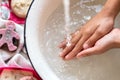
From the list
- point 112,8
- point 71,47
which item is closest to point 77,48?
point 71,47

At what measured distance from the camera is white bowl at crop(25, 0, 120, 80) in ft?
3.08

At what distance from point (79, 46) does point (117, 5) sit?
0.18 meters

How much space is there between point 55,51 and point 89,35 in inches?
5.5

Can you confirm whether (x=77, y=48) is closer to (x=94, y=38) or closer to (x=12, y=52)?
(x=94, y=38)

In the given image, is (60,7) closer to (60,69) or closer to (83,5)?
(83,5)

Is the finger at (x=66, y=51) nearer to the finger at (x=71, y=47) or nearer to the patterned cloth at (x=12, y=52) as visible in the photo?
the finger at (x=71, y=47)

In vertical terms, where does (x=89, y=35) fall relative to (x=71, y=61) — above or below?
above

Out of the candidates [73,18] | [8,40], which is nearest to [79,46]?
[73,18]

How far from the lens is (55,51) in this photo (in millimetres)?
994

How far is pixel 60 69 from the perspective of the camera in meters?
0.97

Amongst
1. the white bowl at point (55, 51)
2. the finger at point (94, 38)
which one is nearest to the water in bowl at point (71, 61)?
the white bowl at point (55, 51)

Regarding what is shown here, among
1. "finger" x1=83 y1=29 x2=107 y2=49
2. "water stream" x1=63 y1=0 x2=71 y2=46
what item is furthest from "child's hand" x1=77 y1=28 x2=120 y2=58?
"water stream" x1=63 y1=0 x2=71 y2=46

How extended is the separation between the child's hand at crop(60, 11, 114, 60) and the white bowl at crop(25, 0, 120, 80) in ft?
0.17

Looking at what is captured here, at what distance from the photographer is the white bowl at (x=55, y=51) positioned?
938 mm
